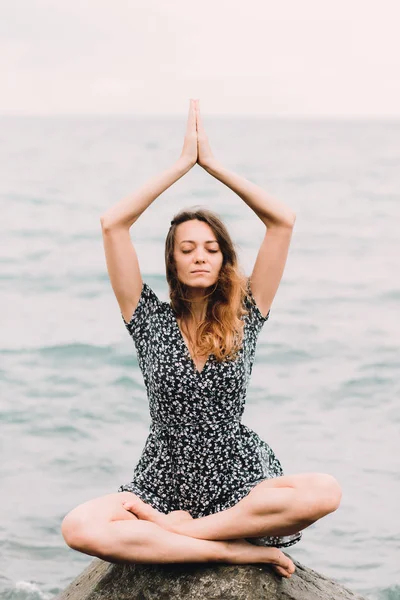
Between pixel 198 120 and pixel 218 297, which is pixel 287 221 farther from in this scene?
pixel 198 120

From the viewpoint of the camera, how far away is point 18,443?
367 inches

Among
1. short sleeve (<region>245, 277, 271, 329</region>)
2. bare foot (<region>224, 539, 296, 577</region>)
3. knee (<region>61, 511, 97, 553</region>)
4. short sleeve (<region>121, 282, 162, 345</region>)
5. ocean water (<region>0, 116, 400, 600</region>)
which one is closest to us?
knee (<region>61, 511, 97, 553</region>)

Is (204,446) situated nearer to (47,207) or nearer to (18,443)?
(18,443)

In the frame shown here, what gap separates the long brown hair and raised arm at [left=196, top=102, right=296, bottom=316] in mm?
94

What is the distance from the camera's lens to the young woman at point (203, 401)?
160 inches

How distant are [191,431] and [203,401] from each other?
0.45ft

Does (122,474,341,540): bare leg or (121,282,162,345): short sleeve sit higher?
(121,282,162,345): short sleeve

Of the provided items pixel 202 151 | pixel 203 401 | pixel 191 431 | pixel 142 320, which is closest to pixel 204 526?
pixel 191 431

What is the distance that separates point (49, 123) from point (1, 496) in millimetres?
26933

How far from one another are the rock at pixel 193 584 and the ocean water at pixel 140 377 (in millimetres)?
1284

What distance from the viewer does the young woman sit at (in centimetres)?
405

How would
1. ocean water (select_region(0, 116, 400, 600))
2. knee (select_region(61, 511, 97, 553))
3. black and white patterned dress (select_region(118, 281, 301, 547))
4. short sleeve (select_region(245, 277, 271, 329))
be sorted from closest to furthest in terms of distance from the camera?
knee (select_region(61, 511, 97, 553)) < black and white patterned dress (select_region(118, 281, 301, 547)) < short sleeve (select_region(245, 277, 271, 329)) < ocean water (select_region(0, 116, 400, 600))

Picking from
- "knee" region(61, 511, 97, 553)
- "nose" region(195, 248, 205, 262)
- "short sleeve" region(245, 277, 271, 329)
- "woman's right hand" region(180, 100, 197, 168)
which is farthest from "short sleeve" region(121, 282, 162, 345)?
"knee" region(61, 511, 97, 553)

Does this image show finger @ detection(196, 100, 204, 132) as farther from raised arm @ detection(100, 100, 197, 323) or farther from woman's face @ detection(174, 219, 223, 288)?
woman's face @ detection(174, 219, 223, 288)
